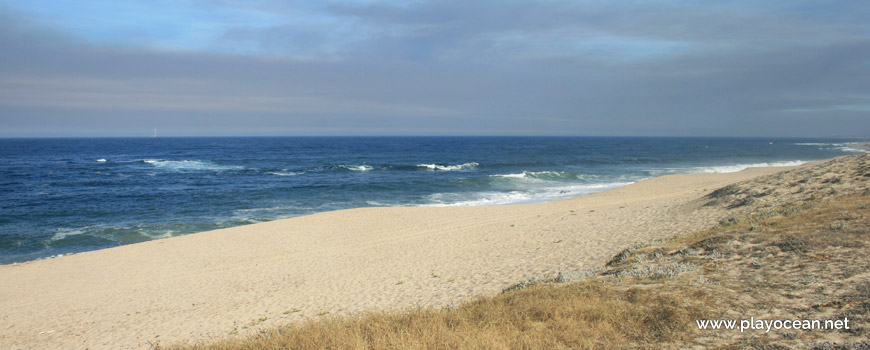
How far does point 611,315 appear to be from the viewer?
5.08m

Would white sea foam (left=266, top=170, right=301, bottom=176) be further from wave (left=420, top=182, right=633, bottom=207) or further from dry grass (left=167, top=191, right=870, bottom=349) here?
dry grass (left=167, top=191, right=870, bottom=349)

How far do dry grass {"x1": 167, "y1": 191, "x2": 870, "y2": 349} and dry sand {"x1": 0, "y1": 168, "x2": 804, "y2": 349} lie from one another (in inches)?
130

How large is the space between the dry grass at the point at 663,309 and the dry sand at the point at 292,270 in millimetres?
3309

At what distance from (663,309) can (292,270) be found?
11.1 meters

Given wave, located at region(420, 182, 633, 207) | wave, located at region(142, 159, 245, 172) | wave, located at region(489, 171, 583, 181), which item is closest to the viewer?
wave, located at region(420, 182, 633, 207)

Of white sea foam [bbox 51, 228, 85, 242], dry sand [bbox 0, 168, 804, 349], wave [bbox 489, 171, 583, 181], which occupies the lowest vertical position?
white sea foam [bbox 51, 228, 85, 242]

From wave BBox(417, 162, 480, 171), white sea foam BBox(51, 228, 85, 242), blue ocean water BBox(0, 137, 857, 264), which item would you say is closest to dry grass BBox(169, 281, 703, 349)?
blue ocean water BBox(0, 137, 857, 264)

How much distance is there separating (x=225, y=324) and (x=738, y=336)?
910 cm

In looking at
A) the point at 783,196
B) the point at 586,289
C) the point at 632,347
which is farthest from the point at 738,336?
the point at 783,196

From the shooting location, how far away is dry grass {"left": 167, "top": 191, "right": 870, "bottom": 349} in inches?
180

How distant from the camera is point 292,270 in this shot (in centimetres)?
1334

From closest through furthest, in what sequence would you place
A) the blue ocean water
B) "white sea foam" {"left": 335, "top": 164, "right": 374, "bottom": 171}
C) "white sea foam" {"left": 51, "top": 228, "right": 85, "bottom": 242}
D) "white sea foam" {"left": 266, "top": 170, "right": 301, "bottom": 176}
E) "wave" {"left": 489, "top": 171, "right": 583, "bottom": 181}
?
"white sea foam" {"left": 51, "top": 228, "right": 85, "bottom": 242} → the blue ocean water → "wave" {"left": 489, "top": 171, "right": 583, "bottom": 181} → "white sea foam" {"left": 266, "top": 170, "right": 301, "bottom": 176} → "white sea foam" {"left": 335, "top": 164, "right": 374, "bottom": 171}

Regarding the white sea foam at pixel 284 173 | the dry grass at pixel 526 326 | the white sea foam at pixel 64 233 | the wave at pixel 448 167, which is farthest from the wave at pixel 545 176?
the dry grass at pixel 526 326

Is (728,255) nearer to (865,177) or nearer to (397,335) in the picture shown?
(397,335)
